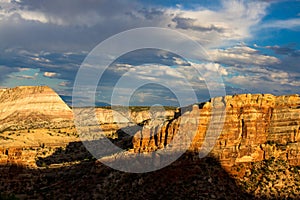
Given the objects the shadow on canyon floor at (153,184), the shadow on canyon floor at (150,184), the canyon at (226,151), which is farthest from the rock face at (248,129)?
the shadow on canyon floor at (153,184)

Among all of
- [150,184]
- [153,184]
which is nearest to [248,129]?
[153,184]

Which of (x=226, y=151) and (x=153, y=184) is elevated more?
(x=226, y=151)

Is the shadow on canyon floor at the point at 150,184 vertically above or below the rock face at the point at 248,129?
below

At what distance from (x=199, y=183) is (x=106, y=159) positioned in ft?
67.5

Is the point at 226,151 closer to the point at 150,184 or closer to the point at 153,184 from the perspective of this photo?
the point at 153,184

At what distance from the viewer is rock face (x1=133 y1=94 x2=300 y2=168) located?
80062 mm

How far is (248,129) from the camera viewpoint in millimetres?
81000

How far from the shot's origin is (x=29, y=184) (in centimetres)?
9256

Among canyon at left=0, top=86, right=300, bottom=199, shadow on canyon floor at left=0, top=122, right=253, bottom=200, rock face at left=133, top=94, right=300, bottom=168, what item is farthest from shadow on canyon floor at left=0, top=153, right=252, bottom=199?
rock face at left=133, top=94, right=300, bottom=168

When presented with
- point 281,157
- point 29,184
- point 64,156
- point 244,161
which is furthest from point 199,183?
point 64,156

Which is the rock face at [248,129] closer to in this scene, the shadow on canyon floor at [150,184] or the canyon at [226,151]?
the canyon at [226,151]

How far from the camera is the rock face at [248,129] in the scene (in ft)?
263

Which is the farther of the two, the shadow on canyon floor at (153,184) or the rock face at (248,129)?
the rock face at (248,129)

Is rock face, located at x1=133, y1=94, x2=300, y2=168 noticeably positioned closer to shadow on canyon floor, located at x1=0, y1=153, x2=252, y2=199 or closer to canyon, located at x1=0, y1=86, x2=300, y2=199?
canyon, located at x1=0, y1=86, x2=300, y2=199
